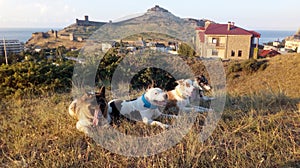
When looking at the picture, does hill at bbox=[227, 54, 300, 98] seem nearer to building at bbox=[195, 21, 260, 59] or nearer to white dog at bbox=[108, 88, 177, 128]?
building at bbox=[195, 21, 260, 59]

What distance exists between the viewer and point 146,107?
6.66 feet

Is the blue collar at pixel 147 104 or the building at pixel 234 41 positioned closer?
the blue collar at pixel 147 104

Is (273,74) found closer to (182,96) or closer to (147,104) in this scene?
Answer: (182,96)

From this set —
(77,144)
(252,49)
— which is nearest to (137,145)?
(77,144)

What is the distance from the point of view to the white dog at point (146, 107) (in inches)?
79.3

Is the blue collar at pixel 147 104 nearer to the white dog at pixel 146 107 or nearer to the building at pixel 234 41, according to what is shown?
the white dog at pixel 146 107

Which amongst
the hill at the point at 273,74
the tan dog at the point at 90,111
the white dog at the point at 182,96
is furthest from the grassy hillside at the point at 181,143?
the hill at the point at 273,74

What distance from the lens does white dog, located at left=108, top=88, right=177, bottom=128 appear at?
6.61ft

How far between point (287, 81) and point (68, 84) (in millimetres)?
10624

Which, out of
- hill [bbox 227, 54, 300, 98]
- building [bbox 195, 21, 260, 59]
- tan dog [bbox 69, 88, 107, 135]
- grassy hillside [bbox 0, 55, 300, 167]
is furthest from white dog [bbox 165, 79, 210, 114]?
building [bbox 195, 21, 260, 59]

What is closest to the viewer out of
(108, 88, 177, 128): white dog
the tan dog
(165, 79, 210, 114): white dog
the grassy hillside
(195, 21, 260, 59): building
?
the grassy hillside

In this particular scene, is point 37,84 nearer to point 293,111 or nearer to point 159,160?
point 159,160

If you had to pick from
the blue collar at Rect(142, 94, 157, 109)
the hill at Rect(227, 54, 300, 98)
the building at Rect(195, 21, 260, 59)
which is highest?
the building at Rect(195, 21, 260, 59)

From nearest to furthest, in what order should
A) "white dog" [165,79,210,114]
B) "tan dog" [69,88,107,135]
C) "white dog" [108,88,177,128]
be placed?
"tan dog" [69,88,107,135]
"white dog" [108,88,177,128]
"white dog" [165,79,210,114]
